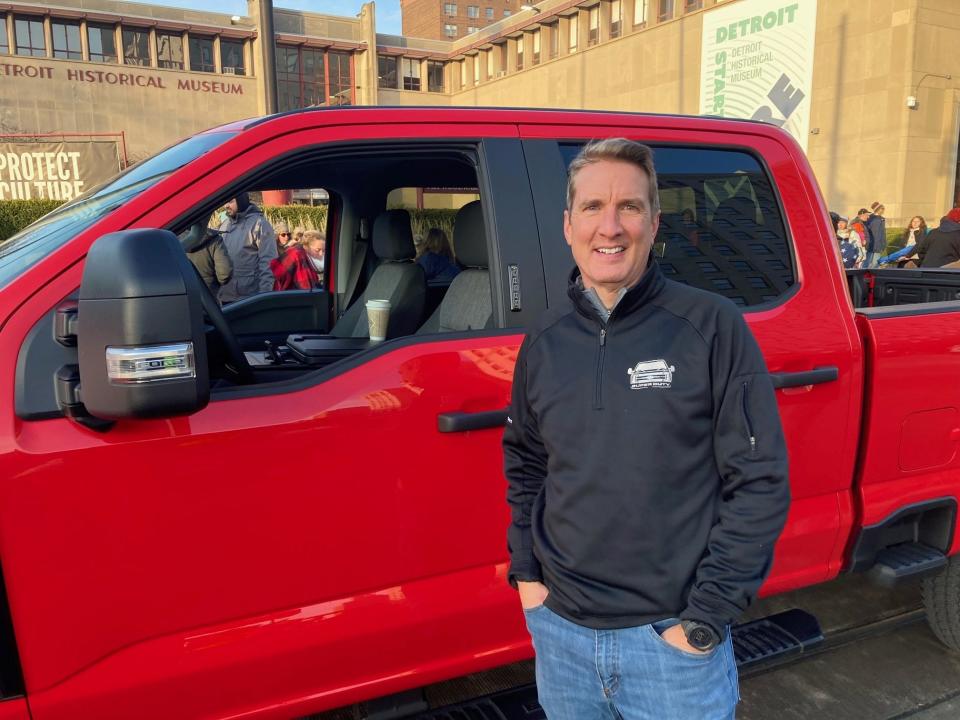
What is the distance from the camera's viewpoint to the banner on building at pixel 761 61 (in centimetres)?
2559

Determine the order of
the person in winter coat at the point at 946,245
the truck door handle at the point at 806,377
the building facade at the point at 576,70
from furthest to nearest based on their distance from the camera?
the building facade at the point at 576,70, the person in winter coat at the point at 946,245, the truck door handle at the point at 806,377

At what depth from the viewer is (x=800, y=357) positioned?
7.97 ft

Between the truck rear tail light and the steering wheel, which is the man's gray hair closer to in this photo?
the truck rear tail light

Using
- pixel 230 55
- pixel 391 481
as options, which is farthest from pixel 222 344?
pixel 230 55

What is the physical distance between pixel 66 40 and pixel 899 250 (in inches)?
1568

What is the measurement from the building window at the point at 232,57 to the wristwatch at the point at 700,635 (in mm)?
46515

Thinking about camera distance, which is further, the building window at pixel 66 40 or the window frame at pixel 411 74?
the window frame at pixel 411 74

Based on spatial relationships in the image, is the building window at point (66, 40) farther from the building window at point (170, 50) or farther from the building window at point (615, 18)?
the building window at point (615, 18)

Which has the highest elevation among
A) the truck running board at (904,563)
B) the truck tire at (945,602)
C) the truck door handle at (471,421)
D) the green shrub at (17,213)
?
the green shrub at (17,213)

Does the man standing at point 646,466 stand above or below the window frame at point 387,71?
below

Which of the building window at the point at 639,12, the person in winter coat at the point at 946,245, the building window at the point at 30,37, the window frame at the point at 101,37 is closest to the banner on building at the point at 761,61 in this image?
the building window at the point at 639,12

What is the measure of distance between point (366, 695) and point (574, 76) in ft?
128

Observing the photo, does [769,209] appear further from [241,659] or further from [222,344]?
[241,659]

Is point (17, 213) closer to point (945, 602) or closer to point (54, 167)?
point (54, 167)
